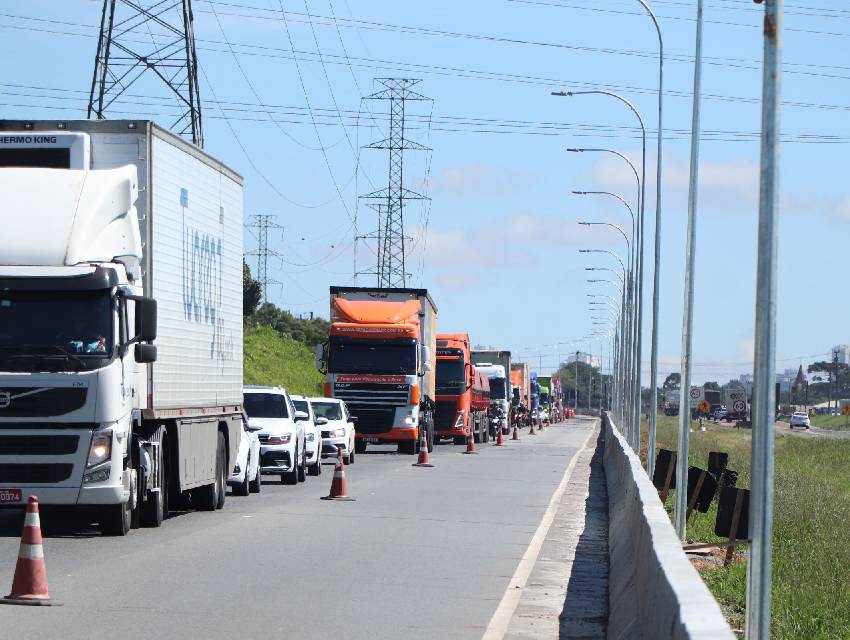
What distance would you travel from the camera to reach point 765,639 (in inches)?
282

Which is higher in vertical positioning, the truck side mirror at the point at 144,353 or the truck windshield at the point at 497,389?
the truck side mirror at the point at 144,353

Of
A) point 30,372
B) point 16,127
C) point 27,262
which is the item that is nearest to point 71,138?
point 16,127

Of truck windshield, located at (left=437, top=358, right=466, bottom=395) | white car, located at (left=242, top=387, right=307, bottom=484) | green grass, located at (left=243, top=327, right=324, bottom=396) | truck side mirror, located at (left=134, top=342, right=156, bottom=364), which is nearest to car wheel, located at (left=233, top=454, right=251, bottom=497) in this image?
white car, located at (left=242, top=387, right=307, bottom=484)

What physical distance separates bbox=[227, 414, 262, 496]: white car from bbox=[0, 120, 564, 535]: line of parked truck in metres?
1.60

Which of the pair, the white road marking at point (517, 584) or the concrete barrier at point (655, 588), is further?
the white road marking at point (517, 584)

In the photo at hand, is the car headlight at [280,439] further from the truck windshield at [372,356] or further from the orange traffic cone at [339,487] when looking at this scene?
the truck windshield at [372,356]

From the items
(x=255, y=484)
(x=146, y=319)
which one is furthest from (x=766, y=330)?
(x=255, y=484)

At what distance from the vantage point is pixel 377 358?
4450 centimetres

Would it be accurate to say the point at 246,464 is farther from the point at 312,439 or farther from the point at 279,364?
the point at 279,364

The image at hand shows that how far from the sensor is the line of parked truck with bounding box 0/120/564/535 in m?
16.7

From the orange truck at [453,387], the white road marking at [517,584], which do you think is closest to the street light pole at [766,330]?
the white road marking at [517,584]

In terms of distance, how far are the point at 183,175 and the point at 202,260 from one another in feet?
4.89

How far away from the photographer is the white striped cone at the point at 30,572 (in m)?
11.8

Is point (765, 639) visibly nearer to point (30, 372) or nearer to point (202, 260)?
point (30, 372)
